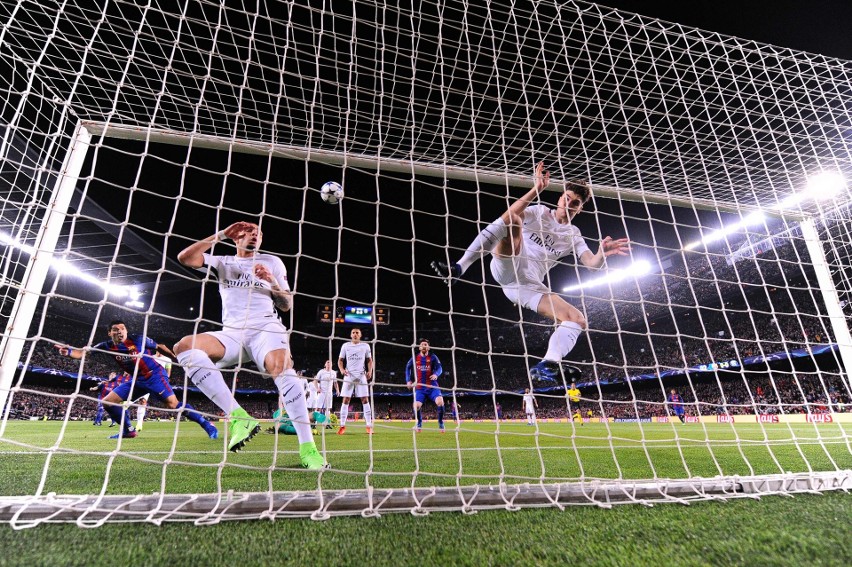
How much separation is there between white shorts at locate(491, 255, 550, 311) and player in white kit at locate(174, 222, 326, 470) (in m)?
1.81

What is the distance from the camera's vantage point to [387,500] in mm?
1851

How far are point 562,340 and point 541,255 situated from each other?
0.77 m

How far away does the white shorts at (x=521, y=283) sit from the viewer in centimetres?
358

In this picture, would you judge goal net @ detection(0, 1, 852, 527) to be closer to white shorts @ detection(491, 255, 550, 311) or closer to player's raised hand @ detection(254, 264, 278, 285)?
white shorts @ detection(491, 255, 550, 311)

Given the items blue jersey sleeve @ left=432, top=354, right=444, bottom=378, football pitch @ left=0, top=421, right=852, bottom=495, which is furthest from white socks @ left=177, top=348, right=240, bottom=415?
blue jersey sleeve @ left=432, top=354, right=444, bottom=378

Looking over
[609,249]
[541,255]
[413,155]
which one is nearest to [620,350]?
[609,249]

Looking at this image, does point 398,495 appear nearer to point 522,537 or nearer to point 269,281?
point 522,537

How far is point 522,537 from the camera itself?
1.46m

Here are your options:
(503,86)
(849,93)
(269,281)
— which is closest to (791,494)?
(269,281)

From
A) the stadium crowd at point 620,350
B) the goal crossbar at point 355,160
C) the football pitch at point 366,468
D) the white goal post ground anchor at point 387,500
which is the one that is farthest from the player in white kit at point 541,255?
the stadium crowd at point 620,350

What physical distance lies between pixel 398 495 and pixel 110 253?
22.2 m

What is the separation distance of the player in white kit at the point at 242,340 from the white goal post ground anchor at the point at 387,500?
0.95 metres

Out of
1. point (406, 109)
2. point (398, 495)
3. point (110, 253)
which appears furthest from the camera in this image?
point (110, 253)

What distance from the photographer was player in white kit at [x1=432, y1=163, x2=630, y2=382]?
3.43m
